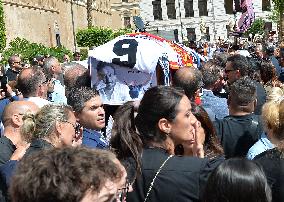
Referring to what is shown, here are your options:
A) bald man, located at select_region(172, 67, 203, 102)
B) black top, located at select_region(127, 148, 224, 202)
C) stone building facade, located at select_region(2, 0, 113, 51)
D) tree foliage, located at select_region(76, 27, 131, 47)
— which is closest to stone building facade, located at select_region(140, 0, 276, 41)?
stone building facade, located at select_region(2, 0, 113, 51)

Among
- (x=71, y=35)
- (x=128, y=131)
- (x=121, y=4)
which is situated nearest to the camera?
(x=128, y=131)

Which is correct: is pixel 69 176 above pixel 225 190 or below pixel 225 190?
above

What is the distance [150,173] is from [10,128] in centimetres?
205

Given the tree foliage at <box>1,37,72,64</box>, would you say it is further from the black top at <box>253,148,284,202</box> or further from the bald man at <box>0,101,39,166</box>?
the black top at <box>253,148,284,202</box>

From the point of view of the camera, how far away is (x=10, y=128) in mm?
5004

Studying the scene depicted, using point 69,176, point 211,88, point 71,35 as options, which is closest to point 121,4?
point 71,35

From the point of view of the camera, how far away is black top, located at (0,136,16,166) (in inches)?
181

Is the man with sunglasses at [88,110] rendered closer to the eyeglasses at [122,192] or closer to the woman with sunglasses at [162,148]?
the woman with sunglasses at [162,148]

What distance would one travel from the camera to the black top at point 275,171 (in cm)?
359

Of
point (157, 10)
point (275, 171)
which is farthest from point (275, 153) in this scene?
point (157, 10)

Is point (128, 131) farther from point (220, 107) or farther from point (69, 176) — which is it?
point (220, 107)

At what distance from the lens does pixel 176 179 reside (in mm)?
3229

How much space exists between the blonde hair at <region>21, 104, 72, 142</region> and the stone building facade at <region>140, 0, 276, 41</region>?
62779mm

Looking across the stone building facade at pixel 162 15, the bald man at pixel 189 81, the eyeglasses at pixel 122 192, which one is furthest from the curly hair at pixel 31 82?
the stone building facade at pixel 162 15
